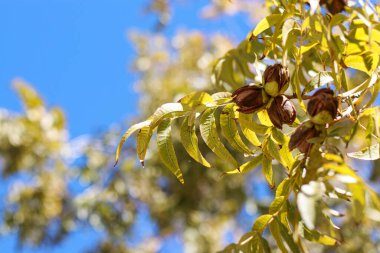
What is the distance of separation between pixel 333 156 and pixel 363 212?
0.09m

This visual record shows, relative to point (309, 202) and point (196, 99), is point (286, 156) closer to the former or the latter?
point (196, 99)

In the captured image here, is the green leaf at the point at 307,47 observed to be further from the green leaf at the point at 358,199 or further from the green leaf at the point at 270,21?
the green leaf at the point at 358,199

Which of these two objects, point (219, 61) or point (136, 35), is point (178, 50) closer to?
point (136, 35)

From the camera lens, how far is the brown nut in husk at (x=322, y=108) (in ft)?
3.36

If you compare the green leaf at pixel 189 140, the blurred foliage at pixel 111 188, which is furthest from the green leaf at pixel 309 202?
the blurred foliage at pixel 111 188

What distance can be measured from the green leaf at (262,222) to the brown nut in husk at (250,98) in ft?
0.64

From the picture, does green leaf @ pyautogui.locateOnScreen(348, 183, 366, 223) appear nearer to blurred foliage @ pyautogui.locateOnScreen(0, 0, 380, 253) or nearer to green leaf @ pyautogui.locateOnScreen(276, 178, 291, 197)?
green leaf @ pyautogui.locateOnScreen(276, 178, 291, 197)

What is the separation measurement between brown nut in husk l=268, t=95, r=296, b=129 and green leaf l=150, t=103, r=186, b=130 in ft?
0.55

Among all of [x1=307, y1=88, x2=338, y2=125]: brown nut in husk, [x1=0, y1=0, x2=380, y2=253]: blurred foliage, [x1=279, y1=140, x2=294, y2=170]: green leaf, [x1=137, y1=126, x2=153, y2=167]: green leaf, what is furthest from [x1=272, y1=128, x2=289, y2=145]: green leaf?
[x1=0, y1=0, x2=380, y2=253]: blurred foliage

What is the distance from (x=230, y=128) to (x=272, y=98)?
107 millimetres

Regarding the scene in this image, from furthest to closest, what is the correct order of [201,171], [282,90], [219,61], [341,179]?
[201,171], [219,61], [282,90], [341,179]

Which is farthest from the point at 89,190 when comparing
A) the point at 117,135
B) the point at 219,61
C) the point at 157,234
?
the point at 219,61

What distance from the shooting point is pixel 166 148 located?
1168 mm

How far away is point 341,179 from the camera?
2.82 ft
